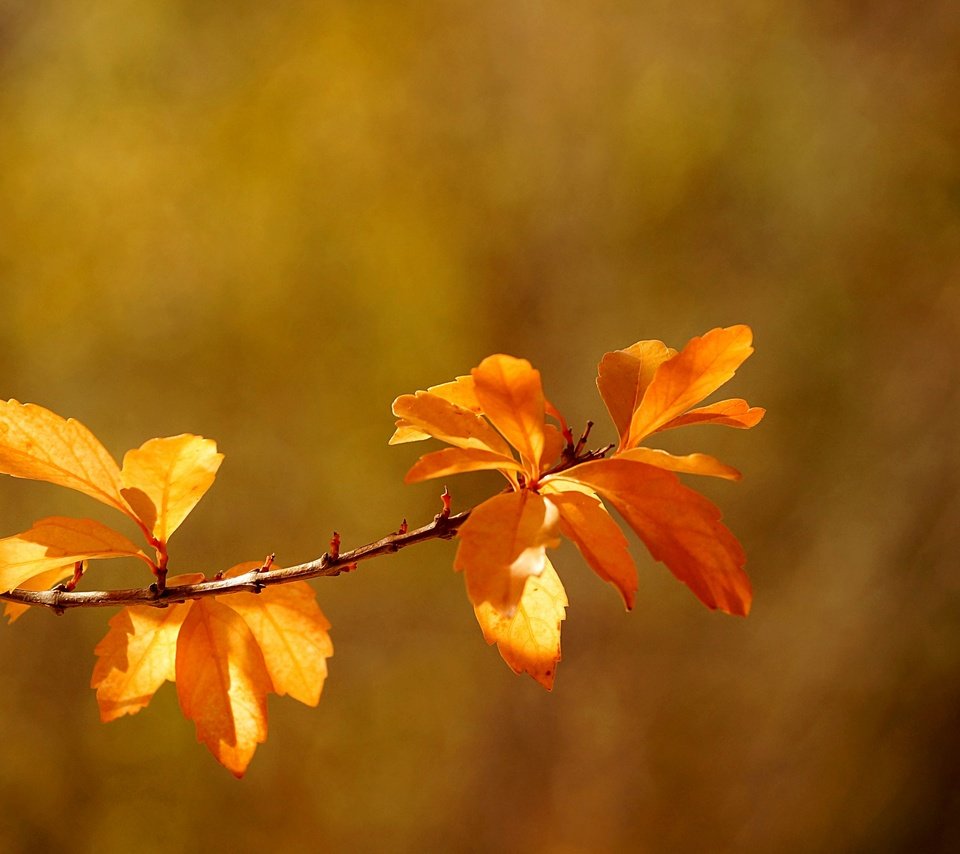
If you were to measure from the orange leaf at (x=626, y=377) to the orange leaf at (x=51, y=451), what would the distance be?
19cm

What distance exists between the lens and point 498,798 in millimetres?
1295

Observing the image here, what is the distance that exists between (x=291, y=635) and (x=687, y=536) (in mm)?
173

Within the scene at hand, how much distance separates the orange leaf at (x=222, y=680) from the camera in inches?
13.4

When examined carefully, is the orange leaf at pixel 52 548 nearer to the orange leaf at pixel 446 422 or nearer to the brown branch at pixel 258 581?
the brown branch at pixel 258 581

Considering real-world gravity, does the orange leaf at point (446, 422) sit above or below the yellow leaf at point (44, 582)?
above

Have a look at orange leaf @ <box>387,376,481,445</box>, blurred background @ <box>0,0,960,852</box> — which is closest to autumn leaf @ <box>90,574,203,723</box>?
orange leaf @ <box>387,376,481,445</box>

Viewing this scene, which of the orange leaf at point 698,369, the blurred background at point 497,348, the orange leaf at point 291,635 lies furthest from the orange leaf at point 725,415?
the blurred background at point 497,348

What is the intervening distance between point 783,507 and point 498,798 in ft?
1.90

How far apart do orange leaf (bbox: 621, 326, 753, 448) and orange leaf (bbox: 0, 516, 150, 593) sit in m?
0.20

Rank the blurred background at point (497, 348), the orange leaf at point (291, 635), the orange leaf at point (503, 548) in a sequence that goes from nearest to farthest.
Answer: the orange leaf at point (503, 548) < the orange leaf at point (291, 635) < the blurred background at point (497, 348)

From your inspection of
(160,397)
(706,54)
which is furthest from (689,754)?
(706,54)

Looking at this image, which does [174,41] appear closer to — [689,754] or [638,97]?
[638,97]

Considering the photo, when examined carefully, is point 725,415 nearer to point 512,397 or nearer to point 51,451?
point 512,397

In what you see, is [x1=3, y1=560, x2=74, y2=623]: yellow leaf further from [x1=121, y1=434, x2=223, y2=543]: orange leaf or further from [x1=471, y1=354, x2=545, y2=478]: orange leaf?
[x1=471, y1=354, x2=545, y2=478]: orange leaf
